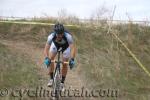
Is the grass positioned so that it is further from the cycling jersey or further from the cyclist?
the cycling jersey

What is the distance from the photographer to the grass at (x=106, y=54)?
15.8m

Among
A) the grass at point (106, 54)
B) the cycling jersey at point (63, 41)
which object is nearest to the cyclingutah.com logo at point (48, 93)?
the grass at point (106, 54)

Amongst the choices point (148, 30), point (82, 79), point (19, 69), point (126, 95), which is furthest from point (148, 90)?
point (148, 30)

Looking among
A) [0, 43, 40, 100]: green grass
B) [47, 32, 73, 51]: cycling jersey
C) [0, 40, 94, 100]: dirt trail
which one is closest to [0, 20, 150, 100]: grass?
[0, 43, 40, 100]: green grass

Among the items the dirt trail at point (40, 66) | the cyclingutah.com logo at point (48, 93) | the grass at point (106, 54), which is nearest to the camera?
the cyclingutah.com logo at point (48, 93)

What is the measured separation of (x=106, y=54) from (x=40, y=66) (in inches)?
140

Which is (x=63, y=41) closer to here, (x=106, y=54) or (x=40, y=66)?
(x=40, y=66)

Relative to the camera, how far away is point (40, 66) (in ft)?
53.3

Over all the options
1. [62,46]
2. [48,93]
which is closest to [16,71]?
[48,93]

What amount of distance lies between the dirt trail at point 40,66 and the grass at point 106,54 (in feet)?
0.96

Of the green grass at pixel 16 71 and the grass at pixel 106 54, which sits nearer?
the green grass at pixel 16 71

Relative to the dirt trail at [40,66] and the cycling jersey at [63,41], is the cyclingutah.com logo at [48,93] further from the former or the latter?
the cycling jersey at [63,41]

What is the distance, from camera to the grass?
15.8m

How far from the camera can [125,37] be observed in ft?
67.8
